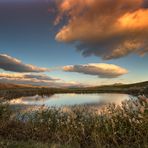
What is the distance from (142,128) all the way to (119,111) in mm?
1397

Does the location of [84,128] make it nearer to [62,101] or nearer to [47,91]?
[62,101]

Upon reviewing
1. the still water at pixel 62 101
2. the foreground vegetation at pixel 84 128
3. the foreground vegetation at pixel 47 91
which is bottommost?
the foreground vegetation at pixel 84 128

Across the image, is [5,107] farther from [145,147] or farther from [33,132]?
[145,147]

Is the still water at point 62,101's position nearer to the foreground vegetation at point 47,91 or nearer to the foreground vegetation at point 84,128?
the foreground vegetation at point 47,91

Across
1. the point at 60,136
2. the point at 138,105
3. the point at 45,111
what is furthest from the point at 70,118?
the point at 138,105

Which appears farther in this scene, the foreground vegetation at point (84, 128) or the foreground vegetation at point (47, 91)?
the foreground vegetation at point (47, 91)

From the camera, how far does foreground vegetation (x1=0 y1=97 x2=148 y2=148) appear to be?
9.53m

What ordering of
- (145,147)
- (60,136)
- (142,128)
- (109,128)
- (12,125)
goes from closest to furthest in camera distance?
(145,147)
(142,128)
(109,128)
(60,136)
(12,125)

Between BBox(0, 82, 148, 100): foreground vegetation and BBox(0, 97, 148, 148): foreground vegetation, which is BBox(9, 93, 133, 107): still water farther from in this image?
BBox(0, 97, 148, 148): foreground vegetation

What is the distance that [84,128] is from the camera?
11094 millimetres

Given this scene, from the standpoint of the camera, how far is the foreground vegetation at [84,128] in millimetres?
9531

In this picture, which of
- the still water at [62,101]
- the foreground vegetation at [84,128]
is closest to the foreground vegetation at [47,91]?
the still water at [62,101]

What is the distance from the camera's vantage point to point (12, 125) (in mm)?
13250

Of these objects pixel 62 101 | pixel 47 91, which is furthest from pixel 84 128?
pixel 47 91
